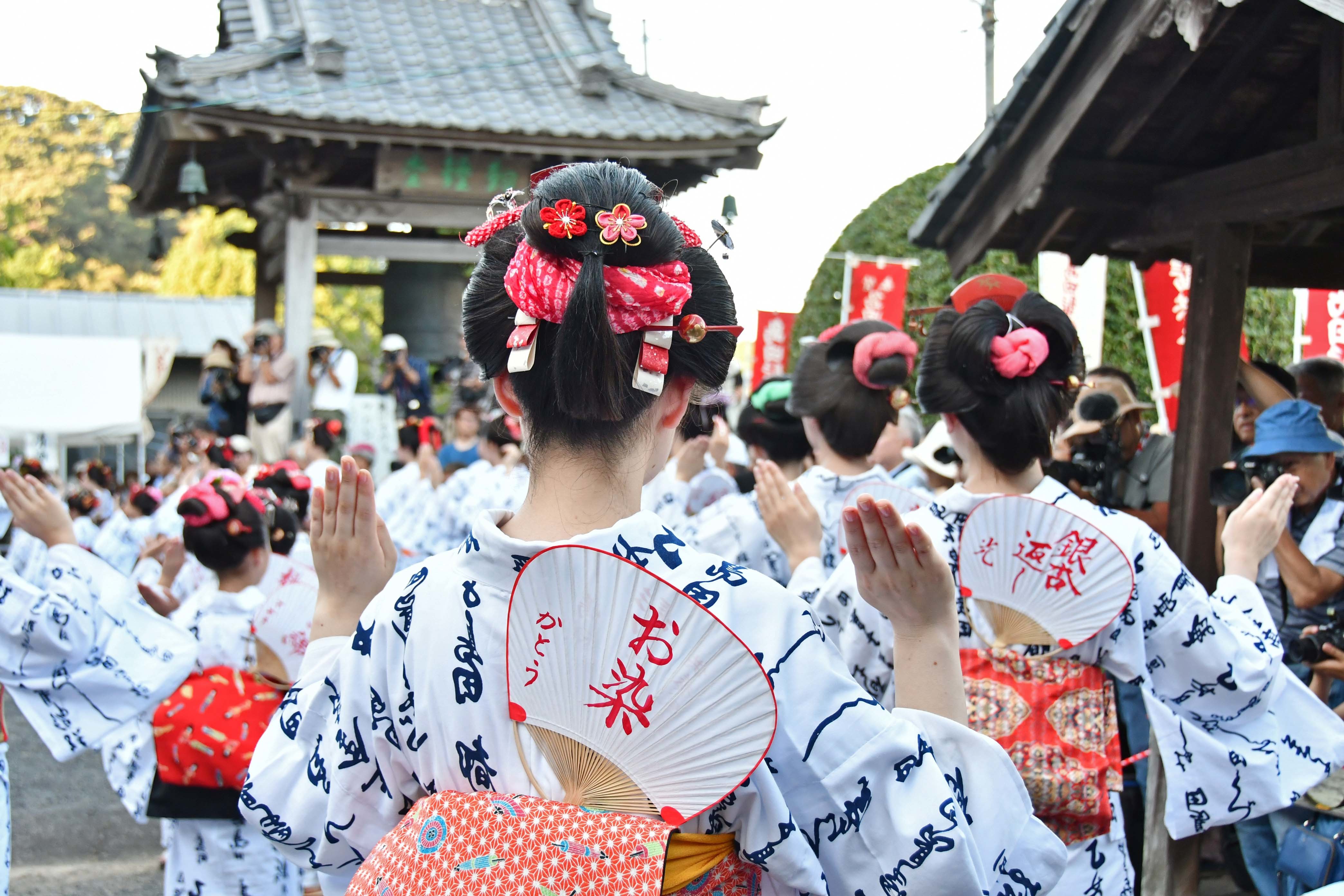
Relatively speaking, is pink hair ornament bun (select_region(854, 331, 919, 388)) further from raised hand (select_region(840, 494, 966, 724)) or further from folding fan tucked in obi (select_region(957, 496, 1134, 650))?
raised hand (select_region(840, 494, 966, 724))

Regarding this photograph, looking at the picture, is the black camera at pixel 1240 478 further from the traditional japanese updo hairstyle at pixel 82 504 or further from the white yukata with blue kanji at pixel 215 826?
the traditional japanese updo hairstyle at pixel 82 504

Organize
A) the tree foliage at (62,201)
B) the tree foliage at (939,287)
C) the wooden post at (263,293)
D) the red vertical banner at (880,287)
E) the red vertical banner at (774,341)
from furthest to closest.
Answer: the tree foliage at (62,201), the wooden post at (263,293), the red vertical banner at (774,341), the red vertical banner at (880,287), the tree foliage at (939,287)

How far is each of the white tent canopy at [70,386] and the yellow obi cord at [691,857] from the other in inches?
545

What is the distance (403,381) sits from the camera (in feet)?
35.3

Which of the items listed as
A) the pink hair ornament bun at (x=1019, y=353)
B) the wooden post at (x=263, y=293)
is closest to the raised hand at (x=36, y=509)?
the pink hair ornament bun at (x=1019, y=353)

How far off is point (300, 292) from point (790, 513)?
8.22 metres

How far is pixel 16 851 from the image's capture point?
5703 mm

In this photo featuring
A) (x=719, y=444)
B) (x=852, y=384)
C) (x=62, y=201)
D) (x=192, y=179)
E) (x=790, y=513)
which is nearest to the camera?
(x=790, y=513)

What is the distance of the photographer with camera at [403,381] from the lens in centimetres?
1069

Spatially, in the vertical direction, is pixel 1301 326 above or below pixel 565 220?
below

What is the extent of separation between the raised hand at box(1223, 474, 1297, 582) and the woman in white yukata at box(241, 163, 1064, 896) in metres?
1.18

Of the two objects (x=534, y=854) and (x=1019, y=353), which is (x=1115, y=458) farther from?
(x=534, y=854)

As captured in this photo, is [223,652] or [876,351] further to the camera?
[876,351]

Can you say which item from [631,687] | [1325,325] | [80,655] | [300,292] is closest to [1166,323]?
[1325,325]
